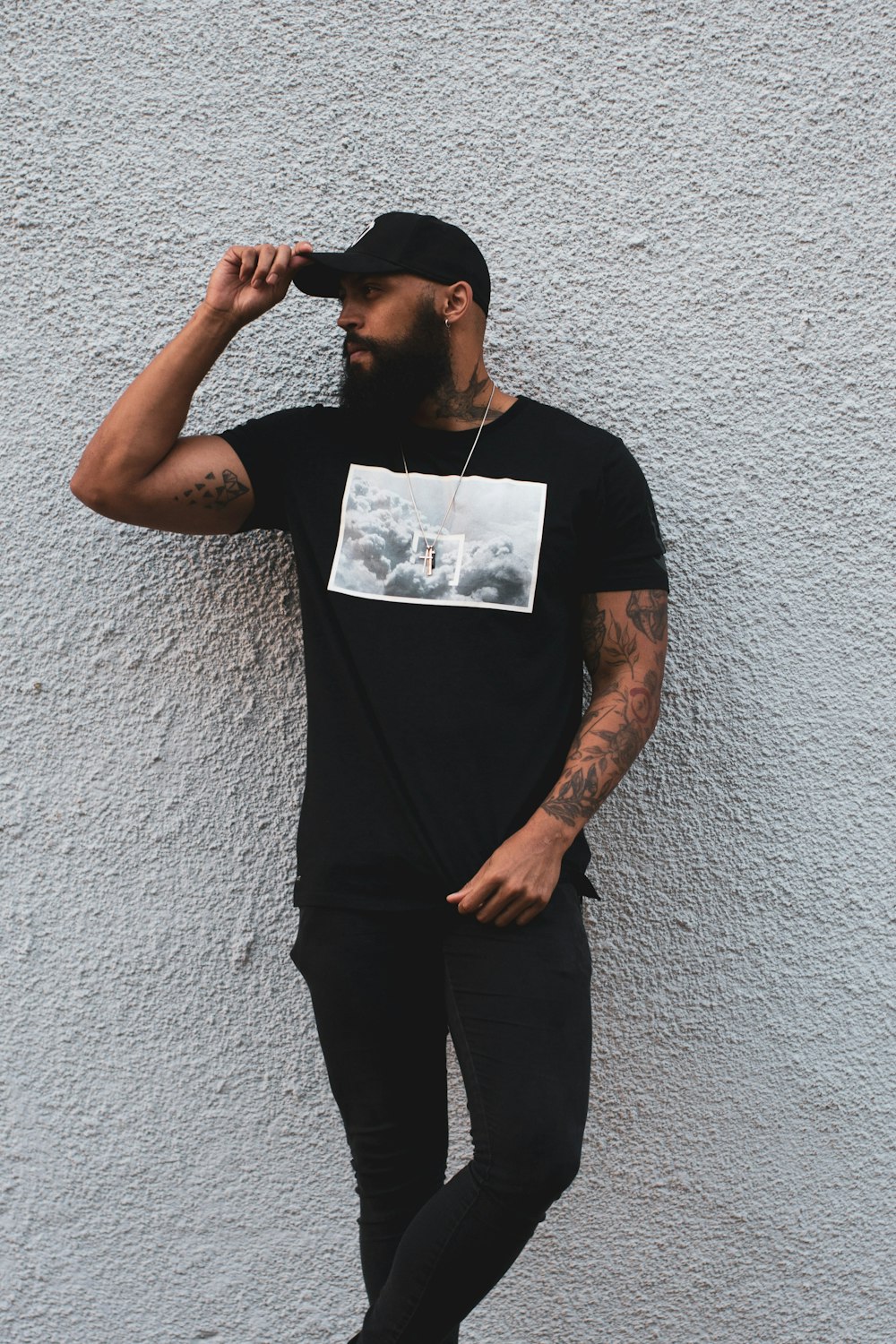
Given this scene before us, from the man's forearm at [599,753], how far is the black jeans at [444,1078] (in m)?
0.18

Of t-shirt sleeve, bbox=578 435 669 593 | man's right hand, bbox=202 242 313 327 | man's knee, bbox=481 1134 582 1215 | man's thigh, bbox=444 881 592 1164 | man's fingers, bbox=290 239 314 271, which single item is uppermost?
man's fingers, bbox=290 239 314 271

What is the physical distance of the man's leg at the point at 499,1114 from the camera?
5.58 ft

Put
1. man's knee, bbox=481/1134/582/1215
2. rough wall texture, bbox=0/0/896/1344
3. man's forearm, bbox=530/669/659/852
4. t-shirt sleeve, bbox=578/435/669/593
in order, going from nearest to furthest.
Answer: man's knee, bbox=481/1134/582/1215 → man's forearm, bbox=530/669/659/852 → t-shirt sleeve, bbox=578/435/669/593 → rough wall texture, bbox=0/0/896/1344

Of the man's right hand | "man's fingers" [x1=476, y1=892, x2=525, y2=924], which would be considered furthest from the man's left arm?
the man's right hand

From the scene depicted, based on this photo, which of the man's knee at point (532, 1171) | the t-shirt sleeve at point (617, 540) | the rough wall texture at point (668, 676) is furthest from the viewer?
the rough wall texture at point (668, 676)

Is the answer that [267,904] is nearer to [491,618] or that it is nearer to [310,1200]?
[310,1200]

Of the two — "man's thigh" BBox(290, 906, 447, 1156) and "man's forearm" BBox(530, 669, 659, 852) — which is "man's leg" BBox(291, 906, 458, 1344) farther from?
"man's forearm" BBox(530, 669, 659, 852)

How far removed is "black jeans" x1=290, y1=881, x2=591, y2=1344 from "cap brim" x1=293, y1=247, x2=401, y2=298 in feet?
Answer: 3.85

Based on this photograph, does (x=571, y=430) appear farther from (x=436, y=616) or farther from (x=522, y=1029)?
(x=522, y=1029)

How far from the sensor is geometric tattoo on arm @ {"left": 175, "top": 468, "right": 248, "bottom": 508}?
190cm

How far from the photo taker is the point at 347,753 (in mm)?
1909

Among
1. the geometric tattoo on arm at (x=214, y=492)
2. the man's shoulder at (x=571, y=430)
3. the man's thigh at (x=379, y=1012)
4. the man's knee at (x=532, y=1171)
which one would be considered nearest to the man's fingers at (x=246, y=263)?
the geometric tattoo on arm at (x=214, y=492)

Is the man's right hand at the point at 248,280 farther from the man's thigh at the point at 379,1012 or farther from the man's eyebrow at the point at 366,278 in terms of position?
the man's thigh at the point at 379,1012

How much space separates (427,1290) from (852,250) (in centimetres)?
224
